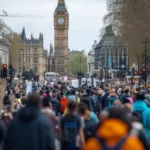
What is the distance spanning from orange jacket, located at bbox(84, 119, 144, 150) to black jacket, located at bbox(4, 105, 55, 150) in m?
1.15

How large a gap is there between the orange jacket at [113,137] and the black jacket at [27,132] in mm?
1151

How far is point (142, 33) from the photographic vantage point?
6562 cm

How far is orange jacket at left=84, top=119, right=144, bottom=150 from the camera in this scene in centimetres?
753

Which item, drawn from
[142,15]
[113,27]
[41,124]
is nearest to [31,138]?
[41,124]

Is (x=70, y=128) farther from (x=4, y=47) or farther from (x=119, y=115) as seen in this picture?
(x=4, y=47)

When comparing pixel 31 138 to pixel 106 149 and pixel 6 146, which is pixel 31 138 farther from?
pixel 106 149

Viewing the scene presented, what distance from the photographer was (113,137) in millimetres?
7602

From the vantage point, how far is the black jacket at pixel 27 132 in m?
8.76

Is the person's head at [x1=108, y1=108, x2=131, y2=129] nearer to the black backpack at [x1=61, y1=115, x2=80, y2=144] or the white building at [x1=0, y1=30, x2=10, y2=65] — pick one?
the black backpack at [x1=61, y1=115, x2=80, y2=144]

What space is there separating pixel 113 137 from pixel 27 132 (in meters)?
1.46

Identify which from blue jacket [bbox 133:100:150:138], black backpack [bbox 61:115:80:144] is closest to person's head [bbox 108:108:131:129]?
black backpack [bbox 61:115:80:144]

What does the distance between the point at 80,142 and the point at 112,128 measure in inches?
147

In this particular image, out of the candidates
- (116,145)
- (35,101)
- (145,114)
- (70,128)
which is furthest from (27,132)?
(145,114)

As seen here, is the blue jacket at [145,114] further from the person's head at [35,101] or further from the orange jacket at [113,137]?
the orange jacket at [113,137]
